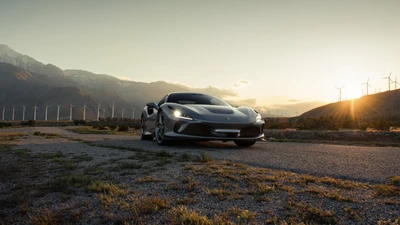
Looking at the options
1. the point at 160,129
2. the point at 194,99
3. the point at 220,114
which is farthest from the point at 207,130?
the point at 194,99

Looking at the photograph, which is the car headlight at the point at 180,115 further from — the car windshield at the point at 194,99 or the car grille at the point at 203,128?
the car windshield at the point at 194,99

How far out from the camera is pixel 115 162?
17.5 feet

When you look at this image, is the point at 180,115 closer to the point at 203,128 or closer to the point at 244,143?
the point at 203,128

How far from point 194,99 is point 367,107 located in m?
88.5

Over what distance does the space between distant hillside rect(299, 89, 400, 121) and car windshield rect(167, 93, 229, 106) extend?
71.2m

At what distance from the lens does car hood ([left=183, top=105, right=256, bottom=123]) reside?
7.76 meters

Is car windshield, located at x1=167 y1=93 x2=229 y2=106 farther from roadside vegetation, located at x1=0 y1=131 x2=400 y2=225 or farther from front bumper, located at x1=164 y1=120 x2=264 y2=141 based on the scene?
roadside vegetation, located at x1=0 y1=131 x2=400 y2=225

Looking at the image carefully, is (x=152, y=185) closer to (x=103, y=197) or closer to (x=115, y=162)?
(x=103, y=197)

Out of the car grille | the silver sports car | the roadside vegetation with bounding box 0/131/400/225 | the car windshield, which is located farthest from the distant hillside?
the roadside vegetation with bounding box 0/131/400/225

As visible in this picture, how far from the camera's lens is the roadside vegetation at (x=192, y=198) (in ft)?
8.32

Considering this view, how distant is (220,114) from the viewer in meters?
7.97

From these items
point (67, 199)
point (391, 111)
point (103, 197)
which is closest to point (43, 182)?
point (67, 199)

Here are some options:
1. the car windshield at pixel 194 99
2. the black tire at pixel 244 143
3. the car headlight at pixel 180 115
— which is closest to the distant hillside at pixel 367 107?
the car windshield at pixel 194 99

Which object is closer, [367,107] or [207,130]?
[207,130]
